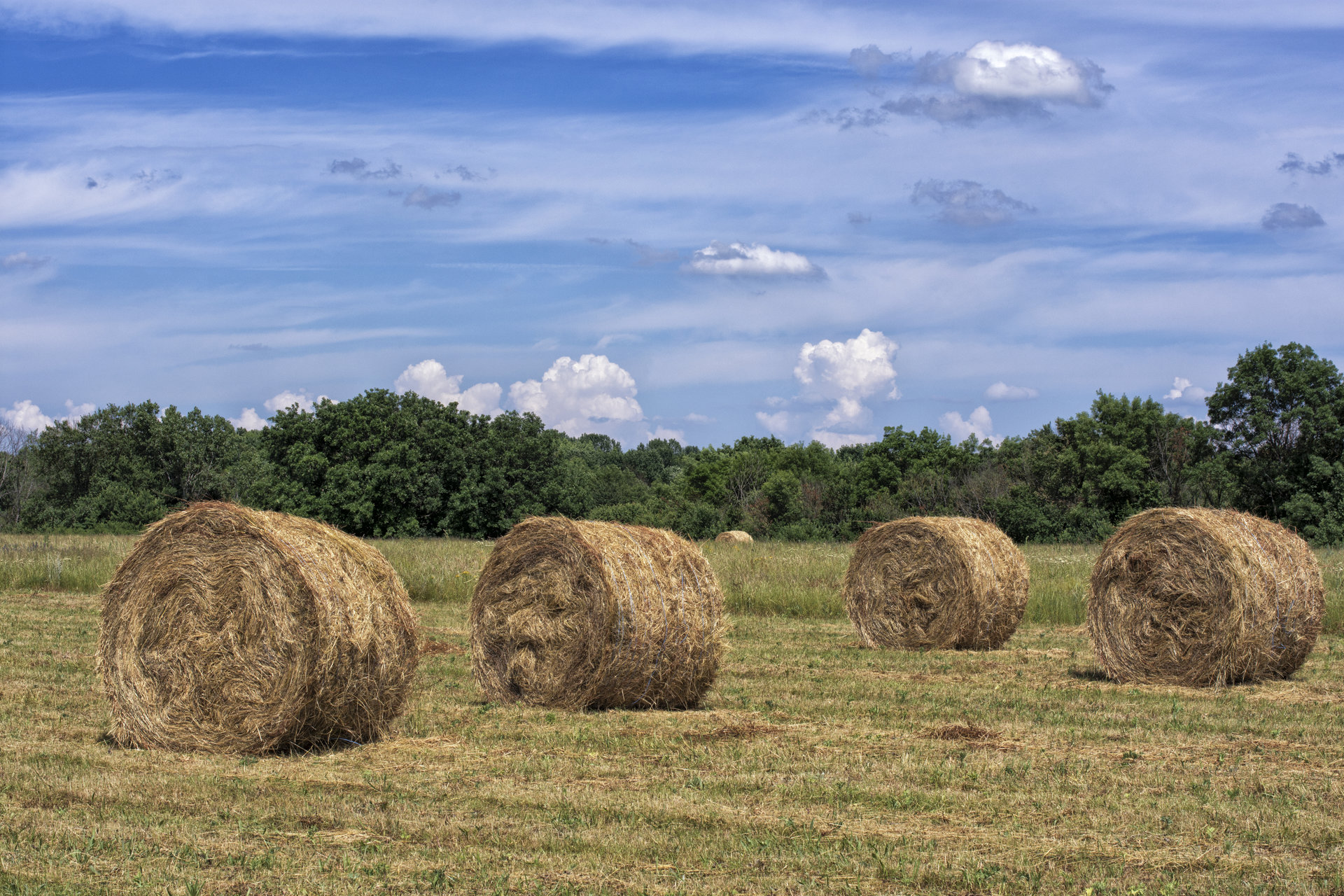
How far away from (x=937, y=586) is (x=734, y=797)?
10839mm

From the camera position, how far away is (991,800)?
806 cm

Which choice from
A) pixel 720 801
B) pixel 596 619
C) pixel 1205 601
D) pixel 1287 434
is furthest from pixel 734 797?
pixel 1287 434

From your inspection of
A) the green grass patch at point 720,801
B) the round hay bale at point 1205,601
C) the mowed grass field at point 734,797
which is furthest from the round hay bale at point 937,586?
the green grass patch at point 720,801

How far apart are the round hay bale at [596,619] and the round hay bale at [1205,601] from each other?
5966 mm

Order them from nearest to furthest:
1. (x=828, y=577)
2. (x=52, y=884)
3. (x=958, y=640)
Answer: (x=52, y=884) < (x=958, y=640) < (x=828, y=577)

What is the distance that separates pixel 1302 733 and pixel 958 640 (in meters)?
7.44

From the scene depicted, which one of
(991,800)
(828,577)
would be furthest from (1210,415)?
(991,800)

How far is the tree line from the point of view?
2090 inches

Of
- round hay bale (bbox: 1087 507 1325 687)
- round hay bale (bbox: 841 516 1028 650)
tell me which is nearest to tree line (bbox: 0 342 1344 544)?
round hay bale (bbox: 841 516 1028 650)

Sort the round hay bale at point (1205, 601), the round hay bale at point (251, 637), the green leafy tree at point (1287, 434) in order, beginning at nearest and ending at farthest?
the round hay bale at point (251, 637), the round hay bale at point (1205, 601), the green leafy tree at point (1287, 434)

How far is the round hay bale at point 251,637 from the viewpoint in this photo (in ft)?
32.2

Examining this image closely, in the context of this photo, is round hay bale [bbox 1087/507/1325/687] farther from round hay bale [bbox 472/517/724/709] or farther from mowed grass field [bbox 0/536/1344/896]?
round hay bale [bbox 472/517/724/709]

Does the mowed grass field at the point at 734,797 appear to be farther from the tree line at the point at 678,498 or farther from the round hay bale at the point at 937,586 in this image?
the tree line at the point at 678,498

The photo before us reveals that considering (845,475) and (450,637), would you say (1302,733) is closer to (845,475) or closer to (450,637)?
(450,637)
